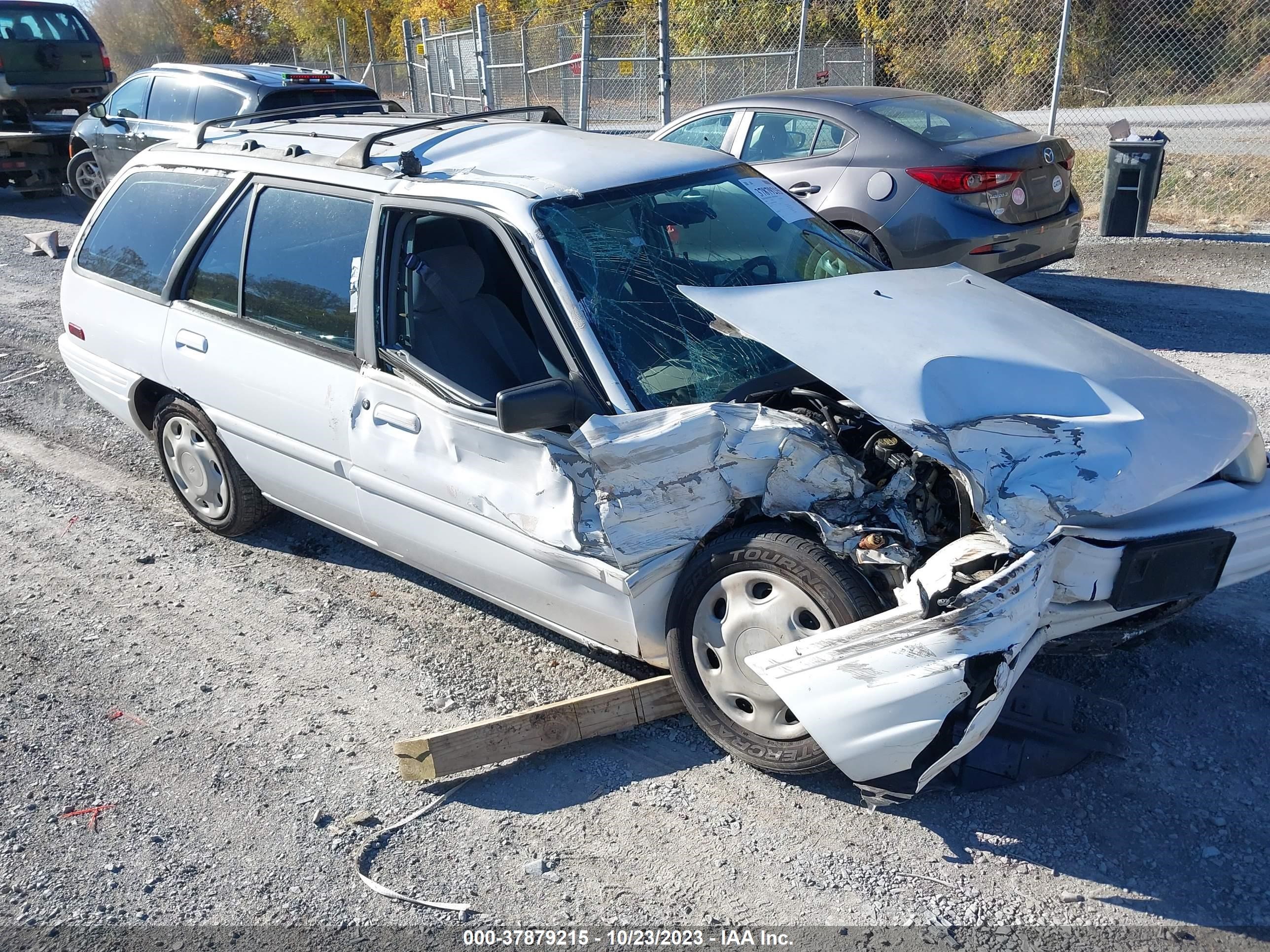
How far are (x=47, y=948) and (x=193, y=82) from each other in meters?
10.3

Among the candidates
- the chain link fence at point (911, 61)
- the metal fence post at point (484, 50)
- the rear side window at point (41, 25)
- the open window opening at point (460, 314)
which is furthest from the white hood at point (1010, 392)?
the rear side window at point (41, 25)

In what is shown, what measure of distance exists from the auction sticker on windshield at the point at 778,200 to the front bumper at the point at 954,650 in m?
1.98

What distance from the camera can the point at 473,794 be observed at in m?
3.29

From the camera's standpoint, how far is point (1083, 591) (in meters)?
2.81

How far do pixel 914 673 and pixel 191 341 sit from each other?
3.43 metres

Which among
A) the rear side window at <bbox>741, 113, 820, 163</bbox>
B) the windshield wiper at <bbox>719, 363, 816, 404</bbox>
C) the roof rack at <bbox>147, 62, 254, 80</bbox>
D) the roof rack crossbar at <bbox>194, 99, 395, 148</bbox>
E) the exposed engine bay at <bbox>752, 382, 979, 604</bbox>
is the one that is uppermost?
the roof rack at <bbox>147, 62, 254, 80</bbox>

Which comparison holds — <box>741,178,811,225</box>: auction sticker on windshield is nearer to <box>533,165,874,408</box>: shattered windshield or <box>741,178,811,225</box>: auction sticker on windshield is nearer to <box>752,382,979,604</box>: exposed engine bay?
<box>533,165,874,408</box>: shattered windshield

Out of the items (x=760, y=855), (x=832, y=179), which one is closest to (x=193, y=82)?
(x=832, y=179)

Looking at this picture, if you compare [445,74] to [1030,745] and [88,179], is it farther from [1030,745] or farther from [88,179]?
[1030,745]

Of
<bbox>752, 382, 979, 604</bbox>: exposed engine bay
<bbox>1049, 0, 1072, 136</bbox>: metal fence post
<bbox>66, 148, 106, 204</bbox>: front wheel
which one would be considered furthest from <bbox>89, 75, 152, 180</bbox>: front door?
<bbox>752, 382, 979, 604</bbox>: exposed engine bay

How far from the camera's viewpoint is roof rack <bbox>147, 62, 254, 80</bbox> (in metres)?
10.6

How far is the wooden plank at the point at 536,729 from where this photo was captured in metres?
3.27

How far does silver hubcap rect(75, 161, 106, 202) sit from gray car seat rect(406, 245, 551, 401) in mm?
11169

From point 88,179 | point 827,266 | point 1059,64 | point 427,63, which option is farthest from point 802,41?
point 827,266
